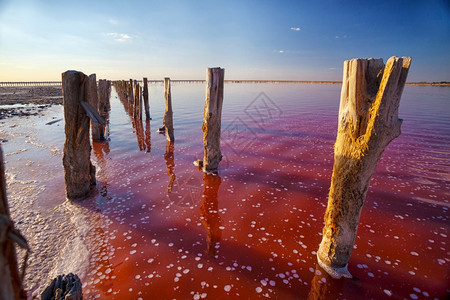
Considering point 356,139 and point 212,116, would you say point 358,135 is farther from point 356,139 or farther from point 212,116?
point 212,116

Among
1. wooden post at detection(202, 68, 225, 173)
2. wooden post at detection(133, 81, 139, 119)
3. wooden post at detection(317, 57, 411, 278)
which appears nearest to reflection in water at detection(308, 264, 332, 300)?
wooden post at detection(317, 57, 411, 278)

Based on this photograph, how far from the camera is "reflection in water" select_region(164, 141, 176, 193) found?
621cm

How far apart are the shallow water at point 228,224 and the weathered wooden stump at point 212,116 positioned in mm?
510

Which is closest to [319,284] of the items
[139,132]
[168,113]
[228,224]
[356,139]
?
[228,224]

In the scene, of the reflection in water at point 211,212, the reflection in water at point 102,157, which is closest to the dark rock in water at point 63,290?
the reflection in water at point 211,212

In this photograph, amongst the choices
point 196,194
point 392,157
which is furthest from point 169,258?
point 392,157

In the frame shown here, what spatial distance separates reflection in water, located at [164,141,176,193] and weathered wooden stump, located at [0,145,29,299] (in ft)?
14.6

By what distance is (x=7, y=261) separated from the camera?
3.92 ft

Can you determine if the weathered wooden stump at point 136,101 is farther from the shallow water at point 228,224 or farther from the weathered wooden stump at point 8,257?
the weathered wooden stump at point 8,257

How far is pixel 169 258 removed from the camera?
357 centimetres

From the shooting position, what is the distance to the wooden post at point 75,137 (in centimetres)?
466

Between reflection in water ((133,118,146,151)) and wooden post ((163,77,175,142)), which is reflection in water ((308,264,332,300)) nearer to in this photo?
reflection in water ((133,118,146,151))

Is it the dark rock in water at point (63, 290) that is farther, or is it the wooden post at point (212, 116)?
the wooden post at point (212, 116)

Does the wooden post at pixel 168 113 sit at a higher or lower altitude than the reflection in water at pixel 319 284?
higher
